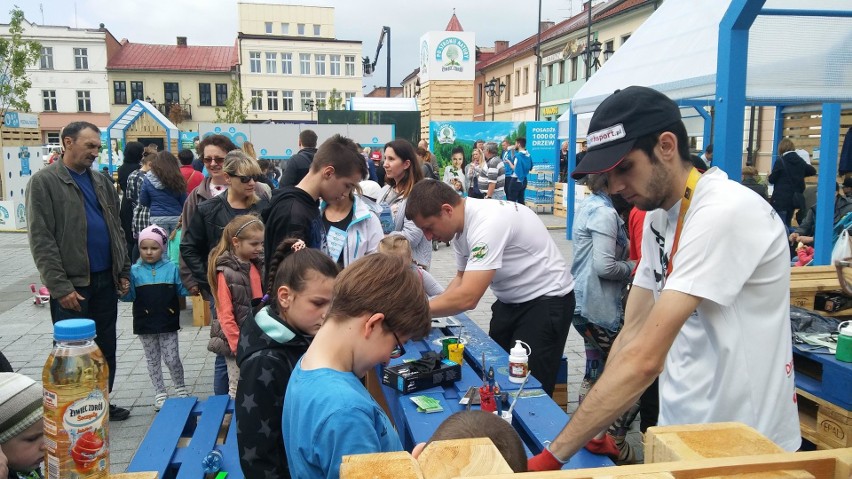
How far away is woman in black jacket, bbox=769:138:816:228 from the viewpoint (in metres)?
9.76

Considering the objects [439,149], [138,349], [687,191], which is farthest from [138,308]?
[439,149]

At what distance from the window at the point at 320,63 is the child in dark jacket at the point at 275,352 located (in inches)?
2508

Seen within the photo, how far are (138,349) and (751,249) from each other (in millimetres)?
6116

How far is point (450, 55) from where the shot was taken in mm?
29016

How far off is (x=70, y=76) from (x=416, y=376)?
209 feet

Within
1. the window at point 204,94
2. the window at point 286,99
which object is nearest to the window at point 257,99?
the window at point 286,99

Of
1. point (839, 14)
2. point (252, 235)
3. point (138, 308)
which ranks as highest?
point (839, 14)

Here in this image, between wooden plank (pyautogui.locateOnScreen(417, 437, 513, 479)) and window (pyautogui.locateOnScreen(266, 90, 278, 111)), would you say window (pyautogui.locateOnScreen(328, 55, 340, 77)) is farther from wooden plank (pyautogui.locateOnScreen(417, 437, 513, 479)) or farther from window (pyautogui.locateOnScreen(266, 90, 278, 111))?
wooden plank (pyautogui.locateOnScreen(417, 437, 513, 479))

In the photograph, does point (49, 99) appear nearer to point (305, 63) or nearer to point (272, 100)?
point (272, 100)

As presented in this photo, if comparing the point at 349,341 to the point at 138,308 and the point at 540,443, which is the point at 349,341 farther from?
the point at 138,308

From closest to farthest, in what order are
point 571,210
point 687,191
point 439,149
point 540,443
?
point 687,191
point 540,443
point 571,210
point 439,149

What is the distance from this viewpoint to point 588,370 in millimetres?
4535

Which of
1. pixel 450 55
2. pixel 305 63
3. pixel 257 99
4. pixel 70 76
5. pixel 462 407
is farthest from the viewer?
pixel 305 63

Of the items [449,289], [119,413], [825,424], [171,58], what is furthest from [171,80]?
→ [825,424]
